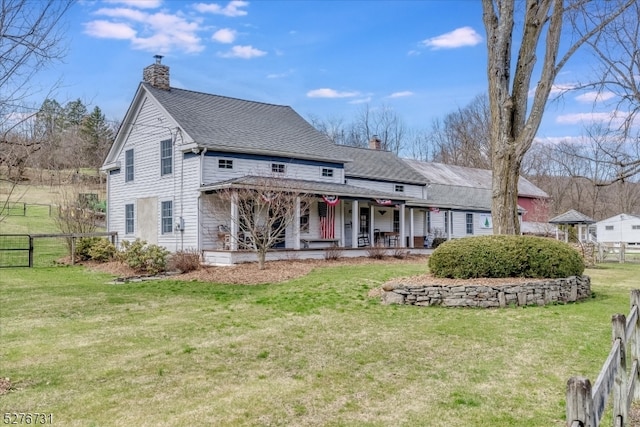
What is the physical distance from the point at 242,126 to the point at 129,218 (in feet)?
22.2

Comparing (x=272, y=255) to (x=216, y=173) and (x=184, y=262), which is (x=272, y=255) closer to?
(x=184, y=262)

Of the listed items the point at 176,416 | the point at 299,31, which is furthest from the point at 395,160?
the point at 176,416

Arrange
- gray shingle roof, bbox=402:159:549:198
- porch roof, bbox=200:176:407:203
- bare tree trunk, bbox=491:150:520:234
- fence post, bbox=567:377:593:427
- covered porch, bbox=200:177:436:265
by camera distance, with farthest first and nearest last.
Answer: gray shingle roof, bbox=402:159:549:198 → covered porch, bbox=200:177:436:265 → porch roof, bbox=200:176:407:203 → bare tree trunk, bbox=491:150:520:234 → fence post, bbox=567:377:593:427

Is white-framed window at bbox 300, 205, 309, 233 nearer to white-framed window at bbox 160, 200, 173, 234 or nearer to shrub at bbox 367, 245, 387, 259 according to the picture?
shrub at bbox 367, 245, 387, 259

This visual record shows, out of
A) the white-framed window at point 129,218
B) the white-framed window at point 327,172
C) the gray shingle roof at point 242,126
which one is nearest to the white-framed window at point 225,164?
the gray shingle roof at point 242,126

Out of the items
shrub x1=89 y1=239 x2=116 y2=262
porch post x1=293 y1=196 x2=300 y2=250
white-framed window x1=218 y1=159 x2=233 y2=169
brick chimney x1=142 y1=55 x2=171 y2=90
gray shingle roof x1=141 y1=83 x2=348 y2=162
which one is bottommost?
shrub x1=89 y1=239 x2=116 y2=262

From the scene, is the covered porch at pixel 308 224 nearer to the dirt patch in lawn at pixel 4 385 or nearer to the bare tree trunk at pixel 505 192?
the bare tree trunk at pixel 505 192

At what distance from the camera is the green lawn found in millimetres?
4363

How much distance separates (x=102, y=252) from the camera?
753 inches

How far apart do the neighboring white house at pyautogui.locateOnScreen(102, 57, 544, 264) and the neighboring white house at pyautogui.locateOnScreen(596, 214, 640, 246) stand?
2286cm

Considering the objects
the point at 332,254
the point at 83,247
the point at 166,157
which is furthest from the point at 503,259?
the point at 83,247

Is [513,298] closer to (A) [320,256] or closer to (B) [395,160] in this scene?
(A) [320,256]

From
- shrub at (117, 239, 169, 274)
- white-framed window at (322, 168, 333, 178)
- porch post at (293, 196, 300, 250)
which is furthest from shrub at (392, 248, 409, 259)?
shrub at (117, 239, 169, 274)

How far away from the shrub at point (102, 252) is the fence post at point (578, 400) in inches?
748
